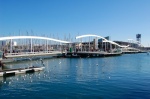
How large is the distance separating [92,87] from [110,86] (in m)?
2.38

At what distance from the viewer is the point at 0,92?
26344mm

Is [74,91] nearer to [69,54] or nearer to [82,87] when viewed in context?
[82,87]

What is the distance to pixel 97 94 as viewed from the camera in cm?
2445

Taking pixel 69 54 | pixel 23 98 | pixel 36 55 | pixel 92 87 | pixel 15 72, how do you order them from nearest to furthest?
1. pixel 23 98
2. pixel 92 87
3. pixel 15 72
4. pixel 36 55
5. pixel 69 54

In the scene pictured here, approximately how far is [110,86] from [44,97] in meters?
9.20

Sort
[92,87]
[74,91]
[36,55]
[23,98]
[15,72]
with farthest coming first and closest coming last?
[36,55] < [15,72] < [92,87] < [74,91] < [23,98]

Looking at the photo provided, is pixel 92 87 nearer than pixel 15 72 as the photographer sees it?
Yes

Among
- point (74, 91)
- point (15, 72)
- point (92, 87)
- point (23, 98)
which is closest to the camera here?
point (23, 98)

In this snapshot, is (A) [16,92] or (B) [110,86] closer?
(A) [16,92]

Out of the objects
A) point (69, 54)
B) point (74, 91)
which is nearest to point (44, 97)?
point (74, 91)

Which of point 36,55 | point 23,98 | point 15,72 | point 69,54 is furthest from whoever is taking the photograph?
point 69,54

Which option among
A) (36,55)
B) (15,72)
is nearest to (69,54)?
(36,55)

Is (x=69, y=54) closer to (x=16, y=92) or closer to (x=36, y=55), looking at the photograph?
(x=36, y=55)

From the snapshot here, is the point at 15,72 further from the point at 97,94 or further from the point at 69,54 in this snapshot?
the point at 69,54
